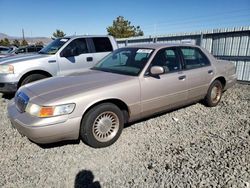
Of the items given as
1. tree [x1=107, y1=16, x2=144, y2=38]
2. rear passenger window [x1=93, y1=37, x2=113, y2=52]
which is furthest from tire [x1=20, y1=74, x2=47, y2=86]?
tree [x1=107, y1=16, x2=144, y2=38]

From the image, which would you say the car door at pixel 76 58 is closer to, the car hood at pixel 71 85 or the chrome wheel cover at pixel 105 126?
the car hood at pixel 71 85

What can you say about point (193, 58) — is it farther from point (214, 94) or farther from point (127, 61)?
point (127, 61)

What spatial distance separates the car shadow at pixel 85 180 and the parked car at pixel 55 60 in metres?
3.07

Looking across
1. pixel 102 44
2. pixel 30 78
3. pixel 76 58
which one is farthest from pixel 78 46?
pixel 30 78

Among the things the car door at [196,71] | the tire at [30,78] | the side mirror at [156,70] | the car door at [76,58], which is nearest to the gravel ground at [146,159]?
the car door at [196,71]

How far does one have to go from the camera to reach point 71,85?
10.6ft

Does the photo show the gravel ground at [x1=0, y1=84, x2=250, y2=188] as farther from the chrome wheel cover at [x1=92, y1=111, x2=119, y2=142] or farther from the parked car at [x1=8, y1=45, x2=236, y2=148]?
the parked car at [x1=8, y1=45, x2=236, y2=148]

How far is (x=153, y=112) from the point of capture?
151 inches

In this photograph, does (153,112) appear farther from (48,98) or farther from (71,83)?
(48,98)

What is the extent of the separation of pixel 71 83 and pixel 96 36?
12.6 feet

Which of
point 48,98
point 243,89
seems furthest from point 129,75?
point 243,89

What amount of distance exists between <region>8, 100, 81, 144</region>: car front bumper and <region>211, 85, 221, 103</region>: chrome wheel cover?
3.49m

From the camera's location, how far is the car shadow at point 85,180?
8.13 feet

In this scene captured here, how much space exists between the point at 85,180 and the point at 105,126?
0.92 m
